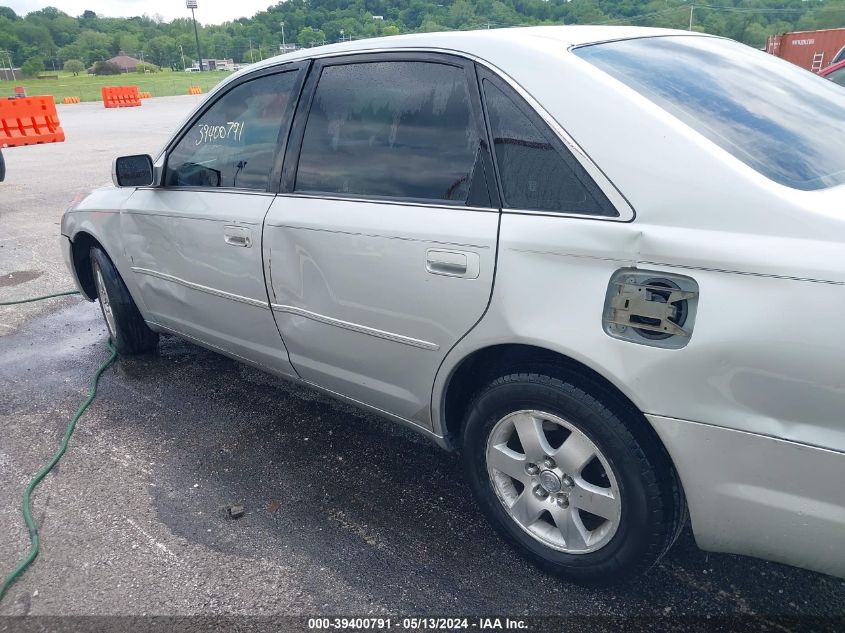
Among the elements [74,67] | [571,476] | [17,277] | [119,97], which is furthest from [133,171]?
[74,67]

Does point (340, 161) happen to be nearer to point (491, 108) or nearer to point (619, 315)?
point (491, 108)

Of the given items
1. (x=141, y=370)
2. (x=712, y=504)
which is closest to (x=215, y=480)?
(x=141, y=370)

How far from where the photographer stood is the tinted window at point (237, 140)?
2.96 m

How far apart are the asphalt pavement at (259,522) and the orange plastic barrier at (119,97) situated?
30505mm

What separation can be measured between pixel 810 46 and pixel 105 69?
76689mm

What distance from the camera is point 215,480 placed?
298 cm

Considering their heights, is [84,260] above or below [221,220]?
below

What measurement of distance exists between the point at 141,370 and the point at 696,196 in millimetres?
3496

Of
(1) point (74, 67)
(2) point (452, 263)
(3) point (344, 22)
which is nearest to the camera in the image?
(2) point (452, 263)

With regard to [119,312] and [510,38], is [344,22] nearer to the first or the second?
[119,312]

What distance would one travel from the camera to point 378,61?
8.56ft

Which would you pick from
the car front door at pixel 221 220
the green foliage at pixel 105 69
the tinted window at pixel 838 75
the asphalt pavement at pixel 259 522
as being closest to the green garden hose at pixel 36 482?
the asphalt pavement at pixel 259 522

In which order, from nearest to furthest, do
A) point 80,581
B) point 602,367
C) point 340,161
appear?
1. point 602,367
2. point 80,581
3. point 340,161

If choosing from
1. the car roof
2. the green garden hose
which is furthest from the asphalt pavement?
the car roof
